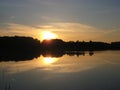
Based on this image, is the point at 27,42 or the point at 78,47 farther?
the point at 78,47

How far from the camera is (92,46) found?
380 feet

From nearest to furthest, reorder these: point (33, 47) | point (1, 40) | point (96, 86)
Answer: point (96, 86), point (1, 40), point (33, 47)

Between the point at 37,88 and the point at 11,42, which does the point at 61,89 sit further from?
the point at 11,42

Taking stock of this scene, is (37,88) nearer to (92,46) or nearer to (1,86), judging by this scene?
(1,86)

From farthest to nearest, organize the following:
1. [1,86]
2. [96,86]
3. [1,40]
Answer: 1. [1,40]
2. [96,86]
3. [1,86]

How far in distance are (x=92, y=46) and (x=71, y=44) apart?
9.75 metres

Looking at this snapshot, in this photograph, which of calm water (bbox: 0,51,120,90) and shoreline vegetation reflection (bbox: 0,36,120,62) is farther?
shoreline vegetation reflection (bbox: 0,36,120,62)

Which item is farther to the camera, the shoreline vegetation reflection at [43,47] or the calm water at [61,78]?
the shoreline vegetation reflection at [43,47]

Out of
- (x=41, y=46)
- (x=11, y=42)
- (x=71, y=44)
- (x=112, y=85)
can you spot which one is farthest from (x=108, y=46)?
(x=112, y=85)

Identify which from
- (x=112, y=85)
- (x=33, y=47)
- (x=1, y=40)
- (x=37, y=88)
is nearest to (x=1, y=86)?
(x=37, y=88)

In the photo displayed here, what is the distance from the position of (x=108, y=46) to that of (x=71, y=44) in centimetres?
1729

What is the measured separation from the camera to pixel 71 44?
11756cm

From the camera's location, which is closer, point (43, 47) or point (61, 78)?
point (61, 78)

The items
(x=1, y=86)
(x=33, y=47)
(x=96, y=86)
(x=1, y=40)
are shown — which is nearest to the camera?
(x=1, y=86)
